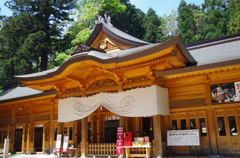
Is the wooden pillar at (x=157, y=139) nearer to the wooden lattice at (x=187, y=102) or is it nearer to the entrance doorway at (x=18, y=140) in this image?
the wooden lattice at (x=187, y=102)

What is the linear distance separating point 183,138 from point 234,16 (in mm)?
23288

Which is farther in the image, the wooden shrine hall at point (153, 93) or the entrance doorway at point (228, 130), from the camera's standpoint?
the wooden shrine hall at point (153, 93)

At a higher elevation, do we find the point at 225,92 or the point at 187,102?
the point at 225,92

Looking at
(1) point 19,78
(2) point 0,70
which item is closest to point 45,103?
(1) point 19,78

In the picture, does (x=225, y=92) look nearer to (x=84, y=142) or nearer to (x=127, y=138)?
(x=127, y=138)

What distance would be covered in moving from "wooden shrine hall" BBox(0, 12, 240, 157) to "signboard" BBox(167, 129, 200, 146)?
103 millimetres

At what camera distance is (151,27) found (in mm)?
36000

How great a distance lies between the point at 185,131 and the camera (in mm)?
9344

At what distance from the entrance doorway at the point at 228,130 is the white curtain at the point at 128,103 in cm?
215

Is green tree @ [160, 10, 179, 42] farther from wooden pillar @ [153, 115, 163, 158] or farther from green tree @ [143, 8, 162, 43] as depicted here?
wooden pillar @ [153, 115, 163, 158]

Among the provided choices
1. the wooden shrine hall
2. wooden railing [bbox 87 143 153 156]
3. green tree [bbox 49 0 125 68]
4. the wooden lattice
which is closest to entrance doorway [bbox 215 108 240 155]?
the wooden shrine hall

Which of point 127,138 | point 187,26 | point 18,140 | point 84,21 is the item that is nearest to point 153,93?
point 127,138

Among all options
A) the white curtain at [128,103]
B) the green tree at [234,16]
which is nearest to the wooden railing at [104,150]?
the white curtain at [128,103]

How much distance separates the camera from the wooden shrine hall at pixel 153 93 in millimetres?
9094
